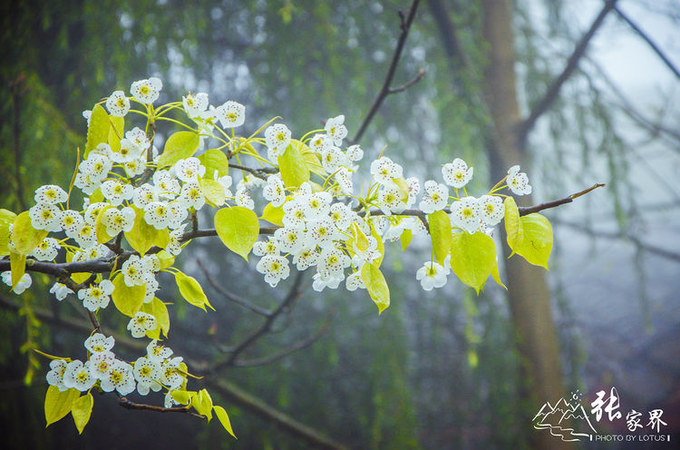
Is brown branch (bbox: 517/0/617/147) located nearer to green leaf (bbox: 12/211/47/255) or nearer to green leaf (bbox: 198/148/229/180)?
green leaf (bbox: 198/148/229/180)

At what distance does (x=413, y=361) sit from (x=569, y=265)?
2081mm

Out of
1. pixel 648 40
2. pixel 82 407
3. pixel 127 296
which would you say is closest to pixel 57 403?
pixel 82 407

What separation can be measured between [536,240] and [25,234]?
0.46m

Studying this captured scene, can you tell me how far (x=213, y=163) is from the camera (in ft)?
1.34

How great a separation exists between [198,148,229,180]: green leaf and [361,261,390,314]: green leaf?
0.16 m

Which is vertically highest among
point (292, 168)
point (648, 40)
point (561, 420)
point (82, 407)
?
point (648, 40)

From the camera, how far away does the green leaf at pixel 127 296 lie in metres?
0.40

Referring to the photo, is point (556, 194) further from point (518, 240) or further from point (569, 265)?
point (569, 265)

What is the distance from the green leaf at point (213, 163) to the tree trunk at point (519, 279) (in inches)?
48.1

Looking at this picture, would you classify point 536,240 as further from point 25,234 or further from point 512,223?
point 25,234

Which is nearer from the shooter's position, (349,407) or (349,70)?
(349,70)

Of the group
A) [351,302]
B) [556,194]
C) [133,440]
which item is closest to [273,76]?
[351,302]

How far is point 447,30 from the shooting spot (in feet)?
4.75

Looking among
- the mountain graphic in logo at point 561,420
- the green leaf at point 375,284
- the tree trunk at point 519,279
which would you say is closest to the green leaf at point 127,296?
A: the green leaf at point 375,284
